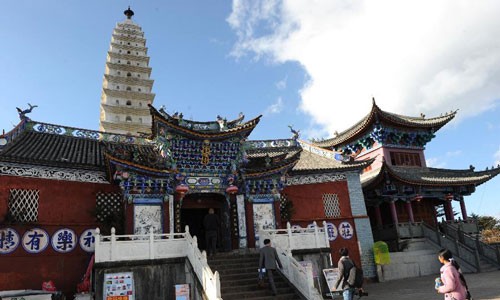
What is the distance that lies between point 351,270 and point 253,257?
5795 millimetres

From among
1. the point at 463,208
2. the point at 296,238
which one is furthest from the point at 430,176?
the point at 296,238

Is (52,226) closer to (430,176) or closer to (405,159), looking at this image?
(405,159)

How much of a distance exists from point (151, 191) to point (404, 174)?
15.8 meters

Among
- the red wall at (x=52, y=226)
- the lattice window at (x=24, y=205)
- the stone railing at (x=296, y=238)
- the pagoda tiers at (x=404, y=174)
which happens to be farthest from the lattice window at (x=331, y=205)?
the lattice window at (x=24, y=205)

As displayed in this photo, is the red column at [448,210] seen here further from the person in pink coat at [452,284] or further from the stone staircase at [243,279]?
the person in pink coat at [452,284]

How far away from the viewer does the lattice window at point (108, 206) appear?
1422 centimetres

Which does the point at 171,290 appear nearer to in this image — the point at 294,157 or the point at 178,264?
the point at 178,264

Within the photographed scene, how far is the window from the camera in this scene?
2431cm

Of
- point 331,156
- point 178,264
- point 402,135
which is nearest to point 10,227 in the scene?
point 178,264

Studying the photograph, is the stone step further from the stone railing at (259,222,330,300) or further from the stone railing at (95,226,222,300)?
the stone railing at (95,226,222,300)

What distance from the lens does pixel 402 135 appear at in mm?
24688

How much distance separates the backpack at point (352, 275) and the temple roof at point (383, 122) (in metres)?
16.4

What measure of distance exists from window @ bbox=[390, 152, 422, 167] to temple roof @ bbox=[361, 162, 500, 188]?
1.02ft

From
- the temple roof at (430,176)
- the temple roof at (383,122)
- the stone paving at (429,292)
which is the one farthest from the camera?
the temple roof at (383,122)
